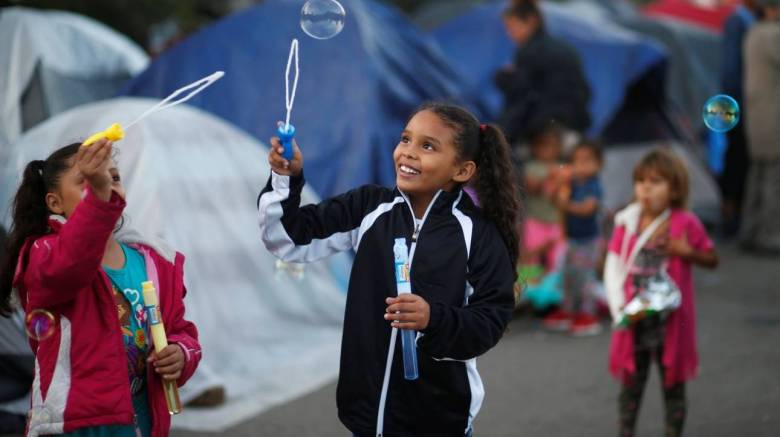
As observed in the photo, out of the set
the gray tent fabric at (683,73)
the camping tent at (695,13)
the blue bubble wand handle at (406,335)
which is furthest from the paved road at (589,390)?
the camping tent at (695,13)

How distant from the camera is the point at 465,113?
11.1 feet

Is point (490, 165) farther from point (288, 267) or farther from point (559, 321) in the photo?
point (559, 321)

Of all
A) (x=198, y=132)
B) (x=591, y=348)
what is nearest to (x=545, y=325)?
(x=591, y=348)

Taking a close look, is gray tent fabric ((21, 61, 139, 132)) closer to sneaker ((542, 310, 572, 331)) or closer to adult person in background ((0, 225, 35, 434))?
adult person in background ((0, 225, 35, 434))

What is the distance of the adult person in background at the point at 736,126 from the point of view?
1058 centimetres

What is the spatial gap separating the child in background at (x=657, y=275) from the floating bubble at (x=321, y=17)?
1.89 meters

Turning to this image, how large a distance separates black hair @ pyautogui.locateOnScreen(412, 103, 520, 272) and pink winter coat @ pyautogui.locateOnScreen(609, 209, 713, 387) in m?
1.59

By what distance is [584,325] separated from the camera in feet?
24.5

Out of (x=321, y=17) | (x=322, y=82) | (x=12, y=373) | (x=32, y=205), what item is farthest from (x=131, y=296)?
(x=322, y=82)

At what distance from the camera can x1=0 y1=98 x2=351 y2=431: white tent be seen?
19.9 ft

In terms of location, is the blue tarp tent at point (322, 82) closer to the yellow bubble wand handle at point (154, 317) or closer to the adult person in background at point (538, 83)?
the adult person in background at point (538, 83)

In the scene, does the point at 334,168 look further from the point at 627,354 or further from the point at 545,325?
the point at 627,354

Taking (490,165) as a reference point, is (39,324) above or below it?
below

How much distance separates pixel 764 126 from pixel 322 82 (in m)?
4.23
